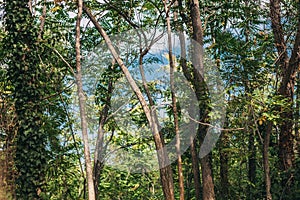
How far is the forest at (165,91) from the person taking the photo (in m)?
8.45

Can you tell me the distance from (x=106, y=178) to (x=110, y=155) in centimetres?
121

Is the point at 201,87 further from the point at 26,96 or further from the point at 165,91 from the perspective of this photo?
the point at 26,96

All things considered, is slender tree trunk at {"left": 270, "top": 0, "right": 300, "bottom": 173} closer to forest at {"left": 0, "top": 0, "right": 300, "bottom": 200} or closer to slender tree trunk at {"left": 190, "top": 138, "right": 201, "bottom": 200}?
forest at {"left": 0, "top": 0, "right": 300, "bottom": 200}

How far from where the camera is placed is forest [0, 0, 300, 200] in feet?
27.7

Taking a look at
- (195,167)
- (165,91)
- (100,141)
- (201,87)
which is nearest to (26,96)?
(100,141)

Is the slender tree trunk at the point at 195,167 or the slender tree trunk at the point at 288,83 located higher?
the slender tree trunk at the point at 288,83

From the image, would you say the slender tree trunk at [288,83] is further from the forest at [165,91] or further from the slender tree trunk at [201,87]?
the slender tree trunk at [201,87]

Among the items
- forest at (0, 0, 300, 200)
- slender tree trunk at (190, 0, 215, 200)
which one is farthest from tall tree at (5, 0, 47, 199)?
slender tree trunk at (190, 0, 215, 200)

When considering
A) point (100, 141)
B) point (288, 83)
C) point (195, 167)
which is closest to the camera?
point (288, 83)

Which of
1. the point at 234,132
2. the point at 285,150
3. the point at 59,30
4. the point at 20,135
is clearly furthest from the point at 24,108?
the point at 285,150

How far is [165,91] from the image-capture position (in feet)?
36.5

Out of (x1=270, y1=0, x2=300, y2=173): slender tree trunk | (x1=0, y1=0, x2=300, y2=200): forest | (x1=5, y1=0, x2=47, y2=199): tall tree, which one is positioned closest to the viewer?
(x1=0, y1=0, x2=300, y2=200): forest

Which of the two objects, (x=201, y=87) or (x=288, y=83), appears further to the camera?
(x=288, y=83)

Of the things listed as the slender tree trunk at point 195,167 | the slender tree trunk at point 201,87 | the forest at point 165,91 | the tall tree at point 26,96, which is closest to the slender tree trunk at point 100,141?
the forest at point 165,91
